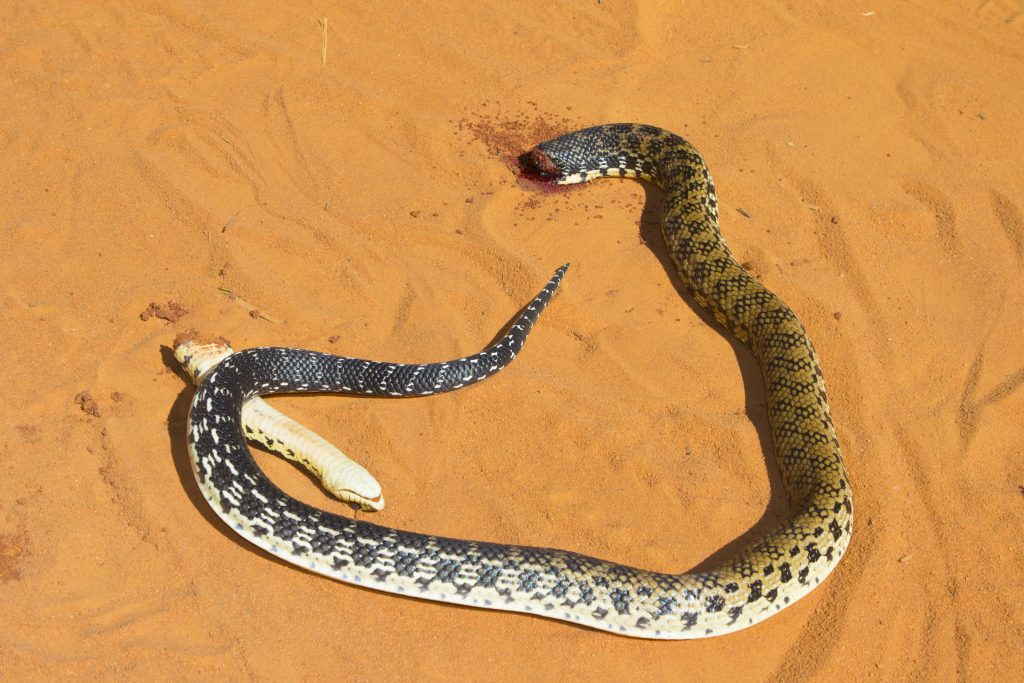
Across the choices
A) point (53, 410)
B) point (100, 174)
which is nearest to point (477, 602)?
point (53, 410)

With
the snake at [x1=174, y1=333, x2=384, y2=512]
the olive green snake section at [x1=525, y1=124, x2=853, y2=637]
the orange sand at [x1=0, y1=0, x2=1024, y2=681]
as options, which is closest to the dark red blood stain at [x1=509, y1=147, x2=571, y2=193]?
the olive green snake section at [x1=525, y1=124, x2=853, y2=637]

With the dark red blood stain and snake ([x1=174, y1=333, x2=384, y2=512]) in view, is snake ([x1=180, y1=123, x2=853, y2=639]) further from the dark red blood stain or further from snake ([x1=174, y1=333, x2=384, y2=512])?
the dark red blood stain

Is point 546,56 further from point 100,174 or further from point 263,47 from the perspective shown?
point 100,174

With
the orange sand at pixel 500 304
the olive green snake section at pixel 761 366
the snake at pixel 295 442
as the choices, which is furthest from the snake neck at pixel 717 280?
the snake at pixel 295 442

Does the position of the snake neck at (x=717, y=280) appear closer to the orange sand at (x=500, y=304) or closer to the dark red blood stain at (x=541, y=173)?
the dark red blood stain at (x=541, y=173)

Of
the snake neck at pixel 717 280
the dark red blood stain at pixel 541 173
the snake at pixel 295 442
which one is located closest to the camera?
the snake at pixel 295 442
